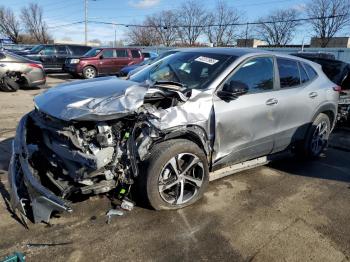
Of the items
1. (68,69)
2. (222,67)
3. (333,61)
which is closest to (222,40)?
(68,69)

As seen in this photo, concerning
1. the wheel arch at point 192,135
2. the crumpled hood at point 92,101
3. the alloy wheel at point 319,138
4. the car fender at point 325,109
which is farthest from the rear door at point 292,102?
the crumpled hood at point 92,101

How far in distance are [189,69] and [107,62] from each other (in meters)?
14.4

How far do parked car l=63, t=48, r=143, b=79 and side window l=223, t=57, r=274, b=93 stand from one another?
14.1 meters

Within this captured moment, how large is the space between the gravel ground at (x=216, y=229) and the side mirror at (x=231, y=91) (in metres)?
1.21

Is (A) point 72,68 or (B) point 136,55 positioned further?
(B) point 136,55

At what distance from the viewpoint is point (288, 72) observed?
498cm

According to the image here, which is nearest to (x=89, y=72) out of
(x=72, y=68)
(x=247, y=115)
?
(x=72, y=68)

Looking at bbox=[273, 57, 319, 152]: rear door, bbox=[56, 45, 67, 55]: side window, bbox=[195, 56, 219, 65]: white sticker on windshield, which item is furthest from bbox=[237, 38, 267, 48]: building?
bbox=[195, 56, 219, 65]: white sticker on windshield

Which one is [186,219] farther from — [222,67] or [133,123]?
[222,67]

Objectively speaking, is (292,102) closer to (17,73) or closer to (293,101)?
(293,101)

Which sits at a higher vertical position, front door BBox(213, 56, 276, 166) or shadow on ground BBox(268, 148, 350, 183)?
front door BBox(213, 56, 276, 166)

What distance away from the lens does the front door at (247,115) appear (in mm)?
4051

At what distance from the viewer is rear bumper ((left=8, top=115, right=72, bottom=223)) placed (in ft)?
10.1

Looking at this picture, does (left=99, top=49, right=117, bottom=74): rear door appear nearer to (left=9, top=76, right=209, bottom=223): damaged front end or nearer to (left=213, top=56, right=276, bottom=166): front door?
(left=213, top=56, right=276, bottom=166): front door
